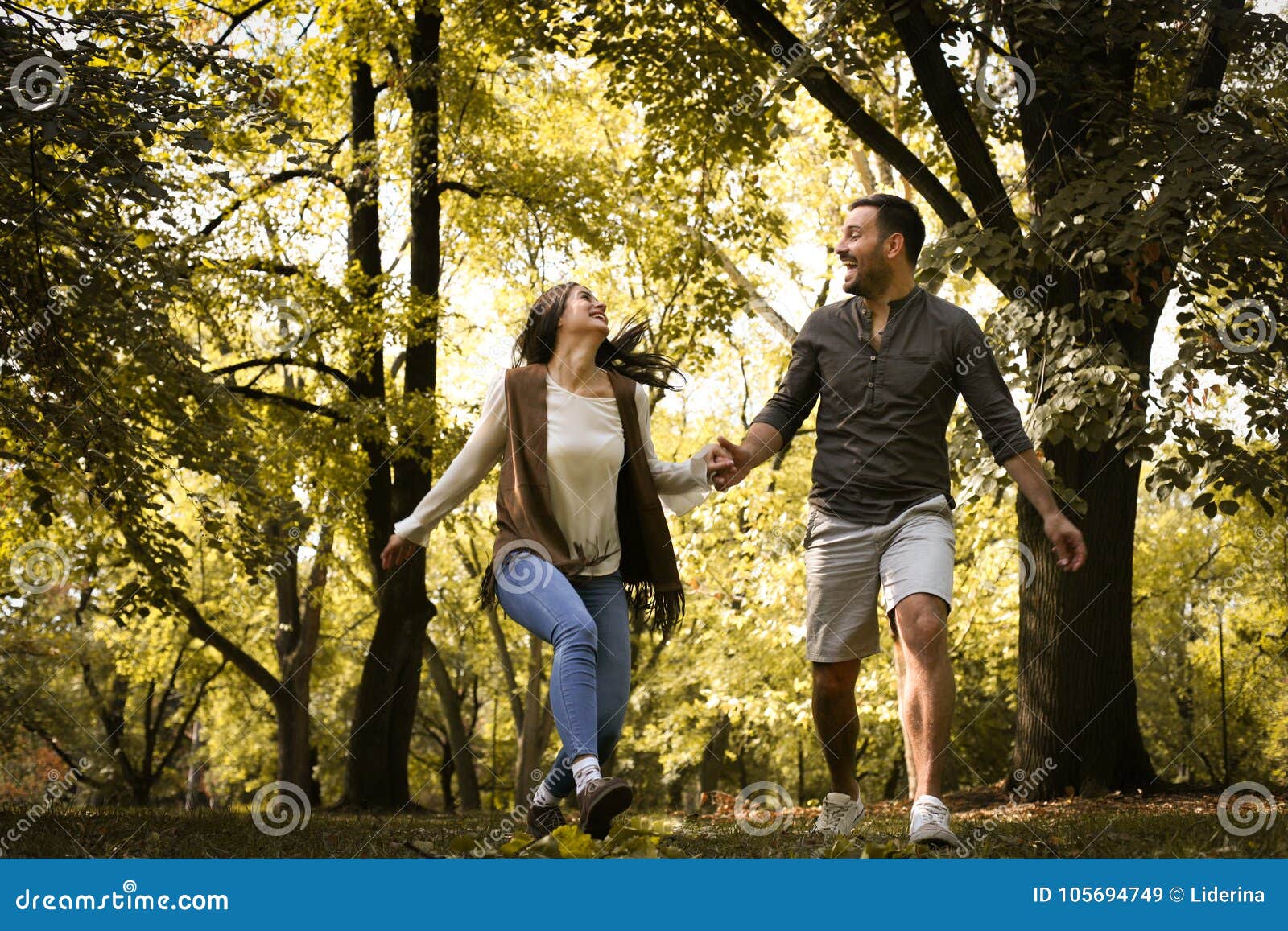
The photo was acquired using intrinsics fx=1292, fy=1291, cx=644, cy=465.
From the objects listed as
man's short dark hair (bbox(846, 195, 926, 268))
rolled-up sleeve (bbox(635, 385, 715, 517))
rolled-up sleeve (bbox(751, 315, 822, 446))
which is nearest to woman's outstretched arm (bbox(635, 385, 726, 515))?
rolled-up sleeve (bbox(635, 385, 715, 517))

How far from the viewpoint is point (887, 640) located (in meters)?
20.3

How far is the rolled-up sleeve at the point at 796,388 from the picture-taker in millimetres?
5293

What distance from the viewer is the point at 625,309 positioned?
2158 centimetres

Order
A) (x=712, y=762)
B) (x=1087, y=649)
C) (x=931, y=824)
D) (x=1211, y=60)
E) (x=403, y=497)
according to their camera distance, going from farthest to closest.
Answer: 1. (x=712, y=762)
2. (x=403, y=497)
3. (x=1087, y=649)
4. (x=1211, y=60)
5. (x=931, y=824)

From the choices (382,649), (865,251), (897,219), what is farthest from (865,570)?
(382,649)

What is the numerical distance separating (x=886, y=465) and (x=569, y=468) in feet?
Result: 3.97

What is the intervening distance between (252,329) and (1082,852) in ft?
42.1

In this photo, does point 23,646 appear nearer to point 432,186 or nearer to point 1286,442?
point 432,186

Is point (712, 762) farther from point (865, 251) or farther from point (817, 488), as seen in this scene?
point (865, 251)

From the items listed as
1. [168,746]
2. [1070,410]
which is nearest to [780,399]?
[1070,410]

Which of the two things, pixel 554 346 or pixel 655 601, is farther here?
pixel 655 601

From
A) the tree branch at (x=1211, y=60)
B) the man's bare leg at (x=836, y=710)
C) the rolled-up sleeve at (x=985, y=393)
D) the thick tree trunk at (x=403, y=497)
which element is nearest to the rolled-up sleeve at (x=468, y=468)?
the man's bare leg at (x=836, y=710)

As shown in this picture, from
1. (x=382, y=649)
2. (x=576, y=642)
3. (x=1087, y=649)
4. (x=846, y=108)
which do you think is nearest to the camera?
(x=576, y=642)

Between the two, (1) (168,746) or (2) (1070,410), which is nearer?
(2) (1070,410)
